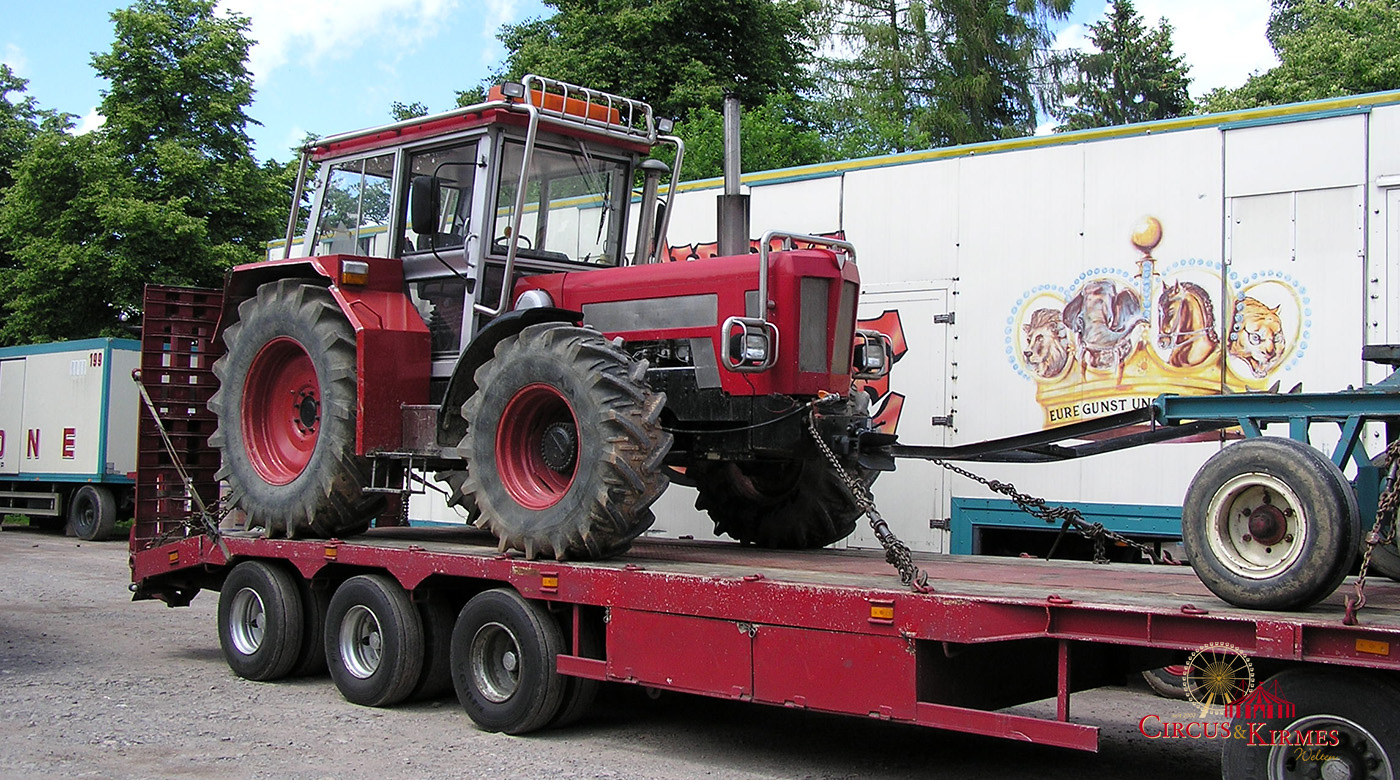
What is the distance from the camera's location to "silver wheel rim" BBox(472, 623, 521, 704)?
806 cm

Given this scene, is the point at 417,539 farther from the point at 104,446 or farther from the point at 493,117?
the point at 104,446

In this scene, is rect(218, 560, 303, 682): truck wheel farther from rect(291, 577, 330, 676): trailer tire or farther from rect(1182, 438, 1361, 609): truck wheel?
rect(1182, 438, 1361, 609): truck wheel

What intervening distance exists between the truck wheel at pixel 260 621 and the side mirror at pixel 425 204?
2831mm

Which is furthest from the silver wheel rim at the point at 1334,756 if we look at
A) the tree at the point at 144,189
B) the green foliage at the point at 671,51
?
the tree at the point at 144,189

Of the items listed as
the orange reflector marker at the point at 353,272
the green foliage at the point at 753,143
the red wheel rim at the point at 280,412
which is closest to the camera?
the orange reflector marker at the point at 353,272

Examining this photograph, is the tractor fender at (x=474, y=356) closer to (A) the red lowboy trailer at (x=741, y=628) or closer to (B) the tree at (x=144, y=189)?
(A) the red lowboy trailer at (x=741, y=628)

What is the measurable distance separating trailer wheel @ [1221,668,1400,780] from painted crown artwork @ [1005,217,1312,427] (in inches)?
187

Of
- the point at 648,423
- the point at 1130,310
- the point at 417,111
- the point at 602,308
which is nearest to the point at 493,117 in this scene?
the point at 602,308

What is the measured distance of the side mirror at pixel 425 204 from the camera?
8969 mm

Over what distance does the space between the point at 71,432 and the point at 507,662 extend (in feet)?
57.2

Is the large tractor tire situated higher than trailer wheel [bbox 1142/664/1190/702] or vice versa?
the large tractor tire

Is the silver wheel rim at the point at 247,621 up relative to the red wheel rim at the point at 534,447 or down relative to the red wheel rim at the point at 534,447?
down

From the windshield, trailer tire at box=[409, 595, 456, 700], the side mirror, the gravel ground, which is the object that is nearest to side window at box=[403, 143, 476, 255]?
the side mirror

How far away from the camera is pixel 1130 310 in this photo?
10.1 metres
